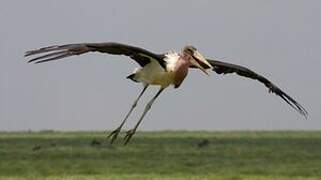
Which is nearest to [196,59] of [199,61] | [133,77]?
[199,61]

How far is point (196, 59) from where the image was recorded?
5.83 metres

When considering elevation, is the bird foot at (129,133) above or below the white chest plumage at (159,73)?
below

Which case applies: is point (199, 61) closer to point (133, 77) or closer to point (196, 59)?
point (196, 59)

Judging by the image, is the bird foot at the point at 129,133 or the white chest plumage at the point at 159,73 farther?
the white chest plumage at the point at 159,73

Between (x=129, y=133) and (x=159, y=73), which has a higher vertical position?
(x=159, y=73)

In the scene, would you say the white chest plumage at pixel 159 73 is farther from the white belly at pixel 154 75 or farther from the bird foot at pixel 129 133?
the bird foot at pixel 129 133

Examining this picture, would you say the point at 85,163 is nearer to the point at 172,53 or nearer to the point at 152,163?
the point at 152,163

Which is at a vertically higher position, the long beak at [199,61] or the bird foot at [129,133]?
the long beak at [199,61]

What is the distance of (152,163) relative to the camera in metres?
24.2

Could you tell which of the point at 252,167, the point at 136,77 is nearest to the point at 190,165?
the point at 252,167

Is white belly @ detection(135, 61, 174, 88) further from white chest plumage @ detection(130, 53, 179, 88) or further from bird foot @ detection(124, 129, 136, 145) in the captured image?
bird foot @ detection(124, 129, 136, 145)

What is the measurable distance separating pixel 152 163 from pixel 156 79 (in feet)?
59.7

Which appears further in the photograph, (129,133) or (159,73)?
(159,73)

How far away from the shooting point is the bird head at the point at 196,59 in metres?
5.82
